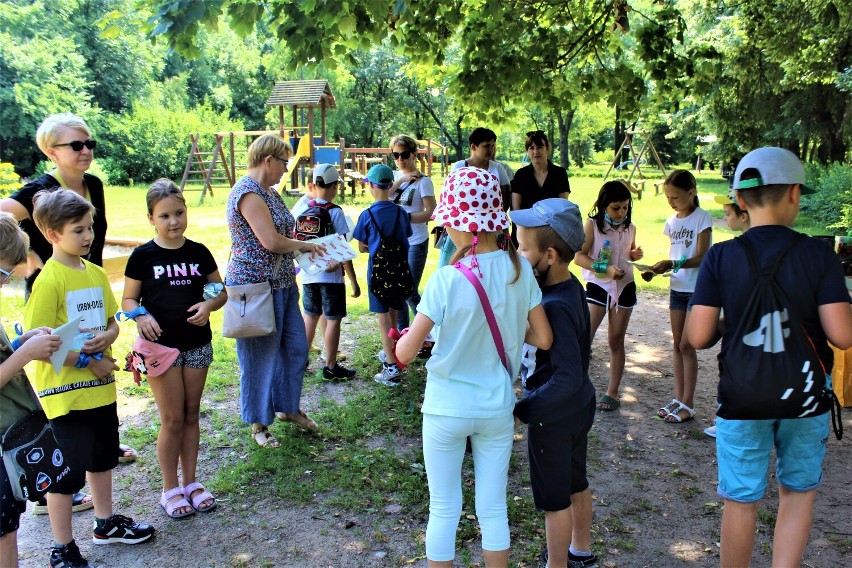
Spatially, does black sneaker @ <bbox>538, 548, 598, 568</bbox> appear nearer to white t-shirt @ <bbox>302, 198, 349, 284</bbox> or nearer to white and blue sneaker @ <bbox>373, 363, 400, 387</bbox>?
white and blue sneaker @ <bbox>373, 363, 400, 387</bbox>

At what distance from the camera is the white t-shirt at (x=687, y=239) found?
5.06 m

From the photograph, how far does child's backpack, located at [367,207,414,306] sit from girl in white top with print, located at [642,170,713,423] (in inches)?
79.1

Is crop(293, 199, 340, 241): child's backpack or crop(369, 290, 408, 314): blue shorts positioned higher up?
crop(293, 199, 340, 241): child's backpack

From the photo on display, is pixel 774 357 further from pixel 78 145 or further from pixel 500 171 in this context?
pixel 500 171

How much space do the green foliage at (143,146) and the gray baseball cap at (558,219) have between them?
30782mm

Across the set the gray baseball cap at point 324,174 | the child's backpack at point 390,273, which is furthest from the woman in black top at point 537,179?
the gray baseball cap at point 324,174

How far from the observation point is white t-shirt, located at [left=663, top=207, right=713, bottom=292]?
5059 millimetres

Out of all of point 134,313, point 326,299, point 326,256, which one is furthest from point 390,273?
point 134,313

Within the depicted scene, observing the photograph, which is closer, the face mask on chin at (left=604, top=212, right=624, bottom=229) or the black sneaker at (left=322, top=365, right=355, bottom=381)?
the face mask on chin at (left=604, top=212, right=624, bottom=229)

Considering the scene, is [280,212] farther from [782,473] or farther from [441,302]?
[782,473]

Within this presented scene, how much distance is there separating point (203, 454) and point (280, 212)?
172cm

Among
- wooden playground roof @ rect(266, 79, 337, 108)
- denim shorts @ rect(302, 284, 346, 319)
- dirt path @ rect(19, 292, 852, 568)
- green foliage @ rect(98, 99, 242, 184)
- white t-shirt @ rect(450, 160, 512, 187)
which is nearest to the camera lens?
dirt path @ rect(19, 292, 852, 568)

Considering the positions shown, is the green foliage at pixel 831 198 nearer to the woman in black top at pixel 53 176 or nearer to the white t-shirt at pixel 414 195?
the white t-shirt at pixel 414 195

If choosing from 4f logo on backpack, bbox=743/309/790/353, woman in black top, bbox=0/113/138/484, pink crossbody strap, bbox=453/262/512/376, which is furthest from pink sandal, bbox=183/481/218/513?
4f logo on backpack, bbox=743/309/790/353
